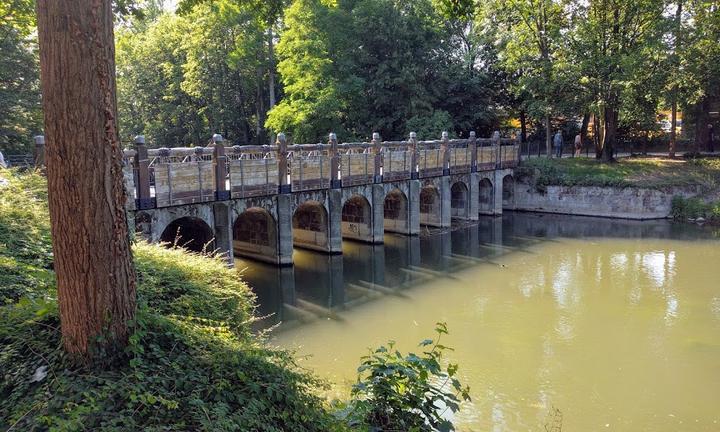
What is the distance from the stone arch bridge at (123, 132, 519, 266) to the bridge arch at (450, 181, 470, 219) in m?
0.05

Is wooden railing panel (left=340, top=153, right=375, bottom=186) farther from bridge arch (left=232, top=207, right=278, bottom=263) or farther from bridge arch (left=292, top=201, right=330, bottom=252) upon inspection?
bridge arch (left=232, top=207, right=278, bottom=263)

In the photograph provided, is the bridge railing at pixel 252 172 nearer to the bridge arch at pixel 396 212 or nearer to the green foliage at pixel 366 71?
the bridge arch at pixel 396 212

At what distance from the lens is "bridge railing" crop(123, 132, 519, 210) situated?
15.7 metres

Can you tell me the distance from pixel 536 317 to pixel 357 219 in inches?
436

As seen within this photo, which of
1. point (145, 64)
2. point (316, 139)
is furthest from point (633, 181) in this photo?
point (145, 64)

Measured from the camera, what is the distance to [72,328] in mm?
4652

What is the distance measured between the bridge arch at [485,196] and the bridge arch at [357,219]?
386 inches

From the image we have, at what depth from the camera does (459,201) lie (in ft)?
98.0

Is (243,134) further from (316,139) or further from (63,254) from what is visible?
(63,254)

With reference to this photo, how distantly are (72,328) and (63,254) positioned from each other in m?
0.61

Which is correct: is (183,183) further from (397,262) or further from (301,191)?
(397,262)

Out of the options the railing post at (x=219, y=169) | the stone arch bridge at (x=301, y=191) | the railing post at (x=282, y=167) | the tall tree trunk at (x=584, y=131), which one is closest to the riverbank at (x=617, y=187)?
the stone arch bridge at (x=301, y=191)

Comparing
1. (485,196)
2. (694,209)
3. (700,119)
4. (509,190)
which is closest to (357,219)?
(485,196)

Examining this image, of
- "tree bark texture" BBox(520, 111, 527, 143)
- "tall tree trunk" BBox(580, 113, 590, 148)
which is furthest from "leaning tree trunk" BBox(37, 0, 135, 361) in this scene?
"tree bark texture" BBox(520, 111, 527, 143)
